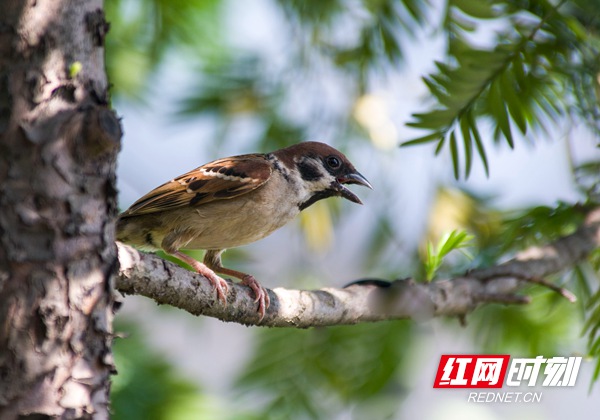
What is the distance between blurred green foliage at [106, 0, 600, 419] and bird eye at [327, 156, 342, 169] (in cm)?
10

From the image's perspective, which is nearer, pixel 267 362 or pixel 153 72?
pixel 267 362

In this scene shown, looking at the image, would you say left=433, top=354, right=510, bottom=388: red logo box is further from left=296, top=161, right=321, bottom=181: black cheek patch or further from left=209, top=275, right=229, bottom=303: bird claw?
left=209, top=275, right=229, bottom=303: bird claw

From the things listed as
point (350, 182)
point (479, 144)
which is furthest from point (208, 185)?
point (479, 144)

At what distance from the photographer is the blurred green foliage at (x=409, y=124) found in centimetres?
236

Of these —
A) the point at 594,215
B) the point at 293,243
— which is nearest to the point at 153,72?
the point at 293,243

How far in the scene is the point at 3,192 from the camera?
134cm

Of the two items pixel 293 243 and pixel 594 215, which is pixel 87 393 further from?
pixel 594 215

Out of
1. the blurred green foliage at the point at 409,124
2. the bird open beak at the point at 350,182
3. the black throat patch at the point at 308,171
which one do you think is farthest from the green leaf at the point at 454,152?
the black throat patch at the point at 308,171

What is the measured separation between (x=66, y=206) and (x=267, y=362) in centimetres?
173

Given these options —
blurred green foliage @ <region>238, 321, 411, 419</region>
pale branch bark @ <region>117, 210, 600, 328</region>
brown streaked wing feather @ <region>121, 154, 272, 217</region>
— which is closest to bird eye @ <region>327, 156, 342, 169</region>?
brown streaked wing feather @ <region>121, 154, 272, 217</region>

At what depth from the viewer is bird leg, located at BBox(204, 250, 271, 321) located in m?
2.28

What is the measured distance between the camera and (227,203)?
3.21 metres

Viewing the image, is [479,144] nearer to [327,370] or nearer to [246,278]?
[246,278]

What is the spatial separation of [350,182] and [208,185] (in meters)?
0.67
